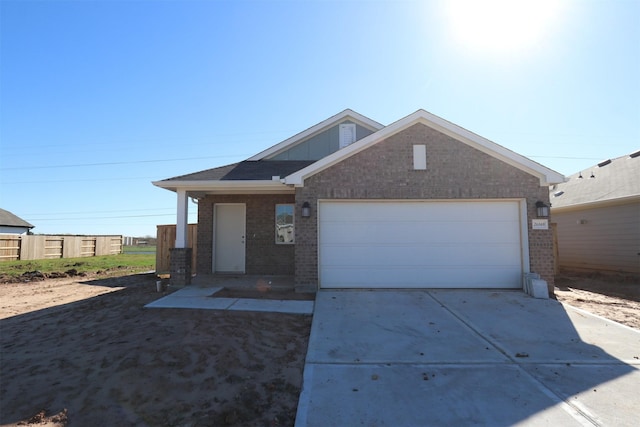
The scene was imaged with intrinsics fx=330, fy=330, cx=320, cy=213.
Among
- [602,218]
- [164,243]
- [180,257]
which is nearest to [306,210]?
[180,257]

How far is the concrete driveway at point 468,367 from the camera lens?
10.1ft

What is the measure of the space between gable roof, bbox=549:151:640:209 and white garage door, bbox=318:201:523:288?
4.49 metres

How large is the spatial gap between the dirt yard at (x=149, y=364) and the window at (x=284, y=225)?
455 cm

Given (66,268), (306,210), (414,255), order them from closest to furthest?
(306,210) → (414,255) → (66,268)

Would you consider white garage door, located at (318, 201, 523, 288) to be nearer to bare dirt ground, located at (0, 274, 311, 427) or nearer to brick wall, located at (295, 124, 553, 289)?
brick wall, located at (295, 124, 553, 289)

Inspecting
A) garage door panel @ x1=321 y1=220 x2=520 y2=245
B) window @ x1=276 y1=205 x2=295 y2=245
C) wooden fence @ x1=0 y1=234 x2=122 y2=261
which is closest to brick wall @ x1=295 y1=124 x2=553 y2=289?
garage door panel @ x1=321 y1=220 x2=520 y2=245

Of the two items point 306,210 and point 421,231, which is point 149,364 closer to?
point 306,210

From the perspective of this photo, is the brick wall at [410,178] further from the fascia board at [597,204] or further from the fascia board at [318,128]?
the fascia board at [597,204]

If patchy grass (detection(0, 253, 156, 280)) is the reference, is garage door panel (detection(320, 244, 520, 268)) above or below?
above

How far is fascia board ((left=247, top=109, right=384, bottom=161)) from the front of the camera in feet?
39.2

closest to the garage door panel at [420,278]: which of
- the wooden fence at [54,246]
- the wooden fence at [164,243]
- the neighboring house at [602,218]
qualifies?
the neighboring house at [602,218]

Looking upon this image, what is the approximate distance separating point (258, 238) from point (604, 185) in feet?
42.7

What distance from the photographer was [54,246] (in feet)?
72.1

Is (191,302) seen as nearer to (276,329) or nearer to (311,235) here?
(276,329)
